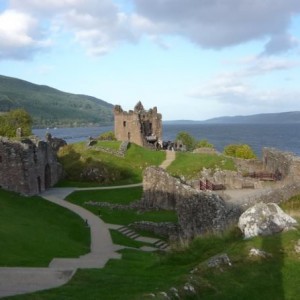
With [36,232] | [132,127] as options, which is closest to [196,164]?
[132,127]

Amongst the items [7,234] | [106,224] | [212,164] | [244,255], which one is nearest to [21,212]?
[106,224]

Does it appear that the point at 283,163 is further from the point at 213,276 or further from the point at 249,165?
the point at 213,276

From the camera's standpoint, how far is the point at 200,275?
1560 cm

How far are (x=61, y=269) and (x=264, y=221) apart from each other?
8.51m

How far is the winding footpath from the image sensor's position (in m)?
16.3

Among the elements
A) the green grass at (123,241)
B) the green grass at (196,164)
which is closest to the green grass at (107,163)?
the green grass at (196,164)

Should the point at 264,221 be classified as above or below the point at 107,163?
above

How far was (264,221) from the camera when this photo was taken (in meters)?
19.6

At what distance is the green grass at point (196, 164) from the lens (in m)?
59.2

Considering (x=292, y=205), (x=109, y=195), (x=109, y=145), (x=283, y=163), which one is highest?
(x=109, y=145)

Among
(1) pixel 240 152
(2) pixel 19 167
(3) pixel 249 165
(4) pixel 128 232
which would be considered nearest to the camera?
(4) pixel 128 232

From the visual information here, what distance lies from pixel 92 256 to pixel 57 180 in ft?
102

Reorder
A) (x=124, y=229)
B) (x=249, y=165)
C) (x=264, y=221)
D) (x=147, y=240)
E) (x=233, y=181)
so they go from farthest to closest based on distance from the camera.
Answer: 1. (x=249, y=165)
2. (x=233, y=181)
3. (x=124, y=229)
4. (x=147, y=240)
5. (x=264, y=221)

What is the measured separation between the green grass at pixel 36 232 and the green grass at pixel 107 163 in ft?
43.7
